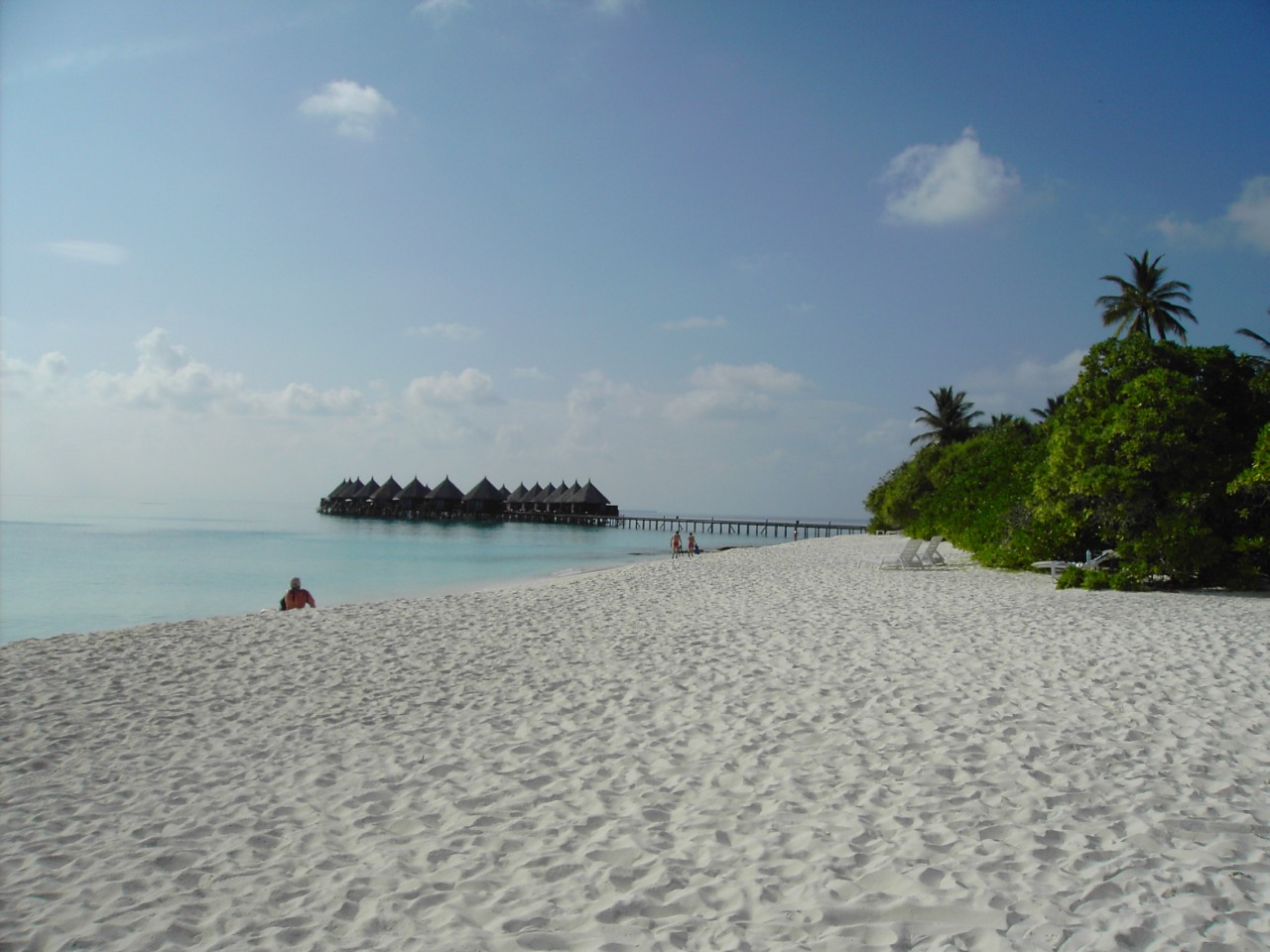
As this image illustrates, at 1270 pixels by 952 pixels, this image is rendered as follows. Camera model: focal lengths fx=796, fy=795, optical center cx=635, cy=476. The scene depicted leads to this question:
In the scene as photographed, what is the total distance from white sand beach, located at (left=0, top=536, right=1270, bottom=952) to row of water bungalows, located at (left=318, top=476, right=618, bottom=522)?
221 ft

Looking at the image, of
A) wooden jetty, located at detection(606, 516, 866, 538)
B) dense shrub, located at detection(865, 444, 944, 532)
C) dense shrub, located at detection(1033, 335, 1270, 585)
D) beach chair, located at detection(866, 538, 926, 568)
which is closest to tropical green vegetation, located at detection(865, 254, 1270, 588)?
dense shrub, located at detection(1033, 335, 1270, 585)

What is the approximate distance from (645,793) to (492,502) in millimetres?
76957

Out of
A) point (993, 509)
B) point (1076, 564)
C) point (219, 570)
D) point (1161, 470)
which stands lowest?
point (219, 570)

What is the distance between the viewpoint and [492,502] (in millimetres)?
79875

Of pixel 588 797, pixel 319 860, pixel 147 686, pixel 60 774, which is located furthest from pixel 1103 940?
pixel 147 686

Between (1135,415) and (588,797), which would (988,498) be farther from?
(588,797)

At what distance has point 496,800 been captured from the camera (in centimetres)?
423

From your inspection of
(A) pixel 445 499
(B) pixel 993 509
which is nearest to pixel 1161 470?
(B) pixel 993 509

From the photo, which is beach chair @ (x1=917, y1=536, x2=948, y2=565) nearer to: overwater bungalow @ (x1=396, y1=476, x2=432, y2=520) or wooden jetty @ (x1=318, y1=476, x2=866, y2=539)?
wooden jetty @ (x1=318, y1=476, x2=866, y2=539)

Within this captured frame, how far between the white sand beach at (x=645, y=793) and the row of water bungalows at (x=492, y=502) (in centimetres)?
6730

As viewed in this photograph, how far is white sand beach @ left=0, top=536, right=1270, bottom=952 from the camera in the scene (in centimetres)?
305

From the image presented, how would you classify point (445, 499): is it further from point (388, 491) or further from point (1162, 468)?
point (1162, 468)

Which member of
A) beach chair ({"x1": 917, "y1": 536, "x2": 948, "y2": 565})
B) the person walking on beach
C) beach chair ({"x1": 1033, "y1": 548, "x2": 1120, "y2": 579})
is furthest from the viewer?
beach chair ({"x1": 917, "y1": 536, "x2": 948, "y2": 565})

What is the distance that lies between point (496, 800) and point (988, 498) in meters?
18.0
